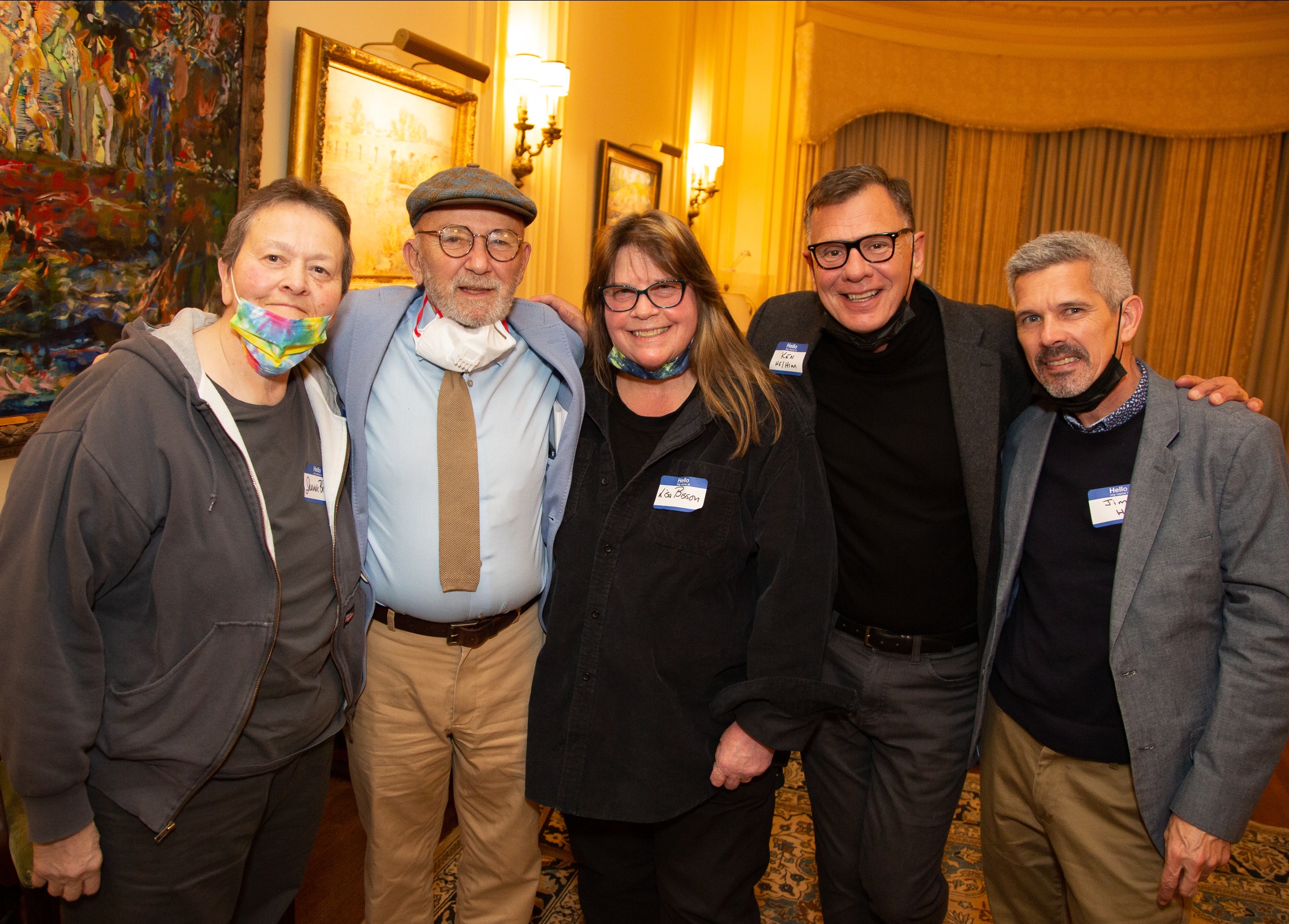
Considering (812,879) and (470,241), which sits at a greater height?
(470,241)

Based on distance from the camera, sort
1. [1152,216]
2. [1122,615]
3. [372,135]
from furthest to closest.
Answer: [1152,216] → [372,135] → [1122,615]

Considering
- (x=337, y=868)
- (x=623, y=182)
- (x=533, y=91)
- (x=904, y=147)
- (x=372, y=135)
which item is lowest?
(x=337, y=868)

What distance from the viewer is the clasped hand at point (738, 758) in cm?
180

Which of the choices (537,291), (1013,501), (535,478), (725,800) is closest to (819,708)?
(725,800)

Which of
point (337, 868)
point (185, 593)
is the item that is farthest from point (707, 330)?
point (337, 868)

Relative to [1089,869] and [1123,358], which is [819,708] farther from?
[1123,358]

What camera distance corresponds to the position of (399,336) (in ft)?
6.64

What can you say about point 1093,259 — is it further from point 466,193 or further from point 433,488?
point 433,488

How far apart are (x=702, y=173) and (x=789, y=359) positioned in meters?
5.14

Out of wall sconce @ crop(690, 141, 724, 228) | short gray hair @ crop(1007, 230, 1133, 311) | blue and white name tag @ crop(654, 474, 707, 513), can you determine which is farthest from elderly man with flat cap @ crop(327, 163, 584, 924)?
wall sconce @ crop(690, 141, 724, 228)

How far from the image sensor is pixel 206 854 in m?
1.59

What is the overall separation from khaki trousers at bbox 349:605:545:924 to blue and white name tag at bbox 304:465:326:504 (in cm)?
41

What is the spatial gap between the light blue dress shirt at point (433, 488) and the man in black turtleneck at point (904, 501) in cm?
71

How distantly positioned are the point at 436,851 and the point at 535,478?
1.70 m
